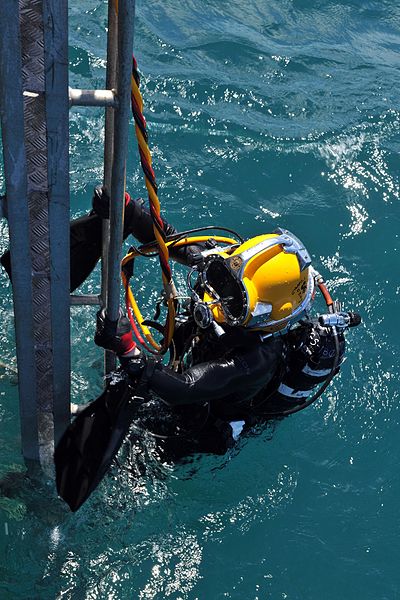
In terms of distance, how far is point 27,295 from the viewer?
3584 mm

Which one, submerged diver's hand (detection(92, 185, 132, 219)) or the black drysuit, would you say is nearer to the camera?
submerged diver's hand (detection(92, 185, 132, 219))

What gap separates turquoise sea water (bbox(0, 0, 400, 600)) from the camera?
4.84 meters

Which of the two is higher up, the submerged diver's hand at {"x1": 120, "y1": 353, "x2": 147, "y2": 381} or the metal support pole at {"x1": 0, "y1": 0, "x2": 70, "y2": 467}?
the metal support pole at {"x1": 0, "y1": 0, "x2": 70, "y2": 467}

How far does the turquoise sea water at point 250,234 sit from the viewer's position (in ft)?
15.9

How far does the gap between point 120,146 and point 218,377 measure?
1.47 metres

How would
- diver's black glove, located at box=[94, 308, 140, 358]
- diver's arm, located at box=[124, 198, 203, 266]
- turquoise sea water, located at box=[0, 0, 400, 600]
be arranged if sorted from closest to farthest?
diver's black glove, located at box=[94, 308, 140, 358] < diver's arm, located at box=[124, 198, 203, 266] < turquoise sea water, located at box=[0, 0, 400, 600]

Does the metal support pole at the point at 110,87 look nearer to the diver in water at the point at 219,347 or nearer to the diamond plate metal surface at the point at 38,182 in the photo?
the diver in water at the point at 219,347

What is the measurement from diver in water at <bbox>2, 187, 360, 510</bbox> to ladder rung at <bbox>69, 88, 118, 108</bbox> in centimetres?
78

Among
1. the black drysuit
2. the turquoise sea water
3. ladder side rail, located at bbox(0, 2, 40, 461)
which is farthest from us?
the turquoise sea water

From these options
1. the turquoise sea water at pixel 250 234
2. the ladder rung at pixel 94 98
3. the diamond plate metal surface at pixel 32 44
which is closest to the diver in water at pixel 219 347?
the turquoise sea water at pixel 250 234

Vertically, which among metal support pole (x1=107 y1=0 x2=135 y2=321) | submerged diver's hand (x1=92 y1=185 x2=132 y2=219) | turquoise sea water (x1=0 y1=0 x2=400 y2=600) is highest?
metal support pole (x1=107 y1=0 x2=135 y2=321)

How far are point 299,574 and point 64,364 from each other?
2.20 metres

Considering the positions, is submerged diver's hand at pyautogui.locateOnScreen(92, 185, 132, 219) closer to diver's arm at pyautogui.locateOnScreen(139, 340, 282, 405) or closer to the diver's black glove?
the diver's black glove

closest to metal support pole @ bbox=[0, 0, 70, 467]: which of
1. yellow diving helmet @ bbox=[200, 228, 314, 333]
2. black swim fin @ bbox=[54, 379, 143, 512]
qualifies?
black swim fin @ bbox=[54, 379, 143, 512]
